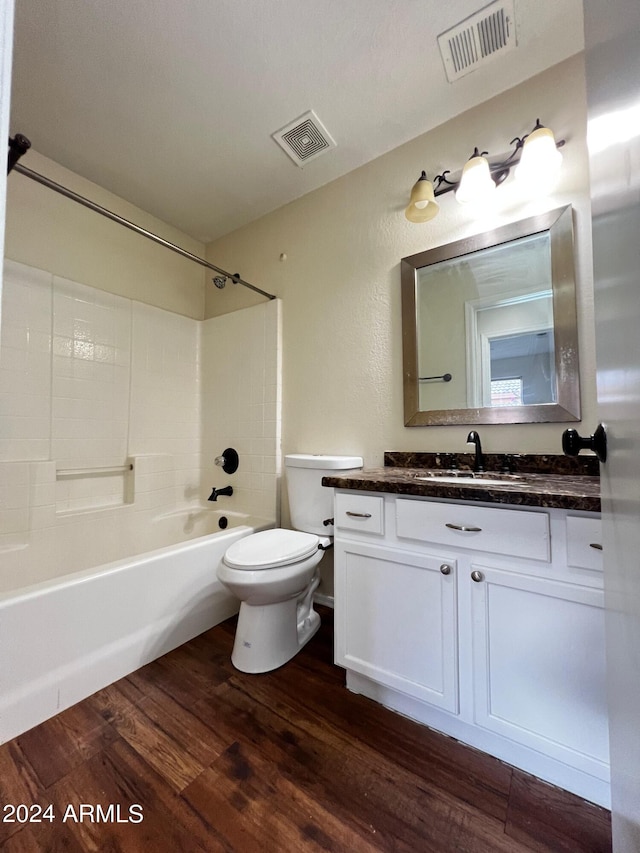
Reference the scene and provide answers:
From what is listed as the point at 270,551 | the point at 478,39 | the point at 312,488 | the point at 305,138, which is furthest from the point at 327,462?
the point at 478,39

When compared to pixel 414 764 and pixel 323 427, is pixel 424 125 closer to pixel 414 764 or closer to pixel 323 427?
pixel 323 427

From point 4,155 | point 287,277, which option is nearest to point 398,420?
point 287,277

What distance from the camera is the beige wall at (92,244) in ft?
5.79

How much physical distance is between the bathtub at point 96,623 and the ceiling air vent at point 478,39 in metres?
2.28

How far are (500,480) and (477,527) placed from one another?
0.36 metres

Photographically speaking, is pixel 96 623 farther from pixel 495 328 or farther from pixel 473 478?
pixel 495 328

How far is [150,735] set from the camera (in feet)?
3.58

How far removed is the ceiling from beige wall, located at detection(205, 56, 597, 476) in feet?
0.39

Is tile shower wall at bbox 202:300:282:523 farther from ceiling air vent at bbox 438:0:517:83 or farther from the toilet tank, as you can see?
ceiling air vent at bbox 438:0:517:83

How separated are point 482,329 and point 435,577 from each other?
1.05m

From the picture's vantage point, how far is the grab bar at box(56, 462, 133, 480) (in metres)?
1.85

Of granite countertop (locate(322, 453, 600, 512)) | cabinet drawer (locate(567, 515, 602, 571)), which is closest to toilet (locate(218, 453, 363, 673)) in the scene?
granite countertop (locate(322, 453, 600, 512))

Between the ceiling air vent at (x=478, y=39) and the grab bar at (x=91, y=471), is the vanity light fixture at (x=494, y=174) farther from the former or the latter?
the grab bar at (x=91, y=471)

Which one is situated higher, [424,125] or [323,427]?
[424,125]
